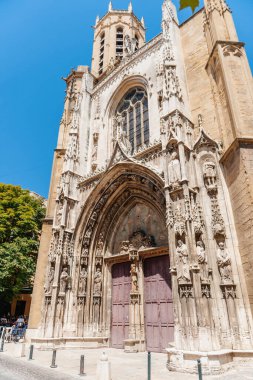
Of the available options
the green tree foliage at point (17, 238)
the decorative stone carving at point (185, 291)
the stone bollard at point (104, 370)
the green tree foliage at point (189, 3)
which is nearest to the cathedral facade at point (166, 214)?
the decorative stone carving at point (185, 291)

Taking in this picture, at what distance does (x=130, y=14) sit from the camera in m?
27.0

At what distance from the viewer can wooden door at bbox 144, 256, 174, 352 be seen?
9320mm

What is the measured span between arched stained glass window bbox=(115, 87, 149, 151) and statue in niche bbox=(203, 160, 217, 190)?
15.5 feet

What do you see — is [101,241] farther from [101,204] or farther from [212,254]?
[212,254]

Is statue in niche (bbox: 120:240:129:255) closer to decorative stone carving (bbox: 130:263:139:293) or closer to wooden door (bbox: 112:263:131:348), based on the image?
wooden door (bbox: 112:263:131:348)

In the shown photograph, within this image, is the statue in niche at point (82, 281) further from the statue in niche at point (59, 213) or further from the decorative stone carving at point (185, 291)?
the decorative stone carving at point (185, 291)

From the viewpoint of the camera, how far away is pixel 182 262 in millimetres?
7449

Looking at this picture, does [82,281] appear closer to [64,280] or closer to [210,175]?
[64,280]

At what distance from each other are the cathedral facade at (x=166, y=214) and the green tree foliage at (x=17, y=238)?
2355 millimetres

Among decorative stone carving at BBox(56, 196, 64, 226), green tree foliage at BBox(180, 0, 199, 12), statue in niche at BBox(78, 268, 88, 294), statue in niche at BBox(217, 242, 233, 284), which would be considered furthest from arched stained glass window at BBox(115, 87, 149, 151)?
green tree foliage at BBox(180, 0, 199, 12)

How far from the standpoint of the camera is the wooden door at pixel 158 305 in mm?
9320

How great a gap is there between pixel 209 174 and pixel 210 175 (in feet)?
0.17

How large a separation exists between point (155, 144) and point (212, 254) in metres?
4.96

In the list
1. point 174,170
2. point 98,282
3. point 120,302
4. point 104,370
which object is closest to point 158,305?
point 120,302
